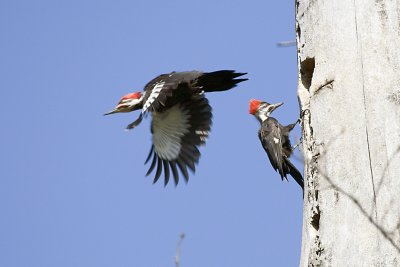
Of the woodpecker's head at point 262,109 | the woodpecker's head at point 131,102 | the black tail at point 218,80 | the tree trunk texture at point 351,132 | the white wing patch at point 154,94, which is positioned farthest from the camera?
the woodpecker's head at point 262,109

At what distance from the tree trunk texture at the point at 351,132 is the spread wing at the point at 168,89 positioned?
1.87 metres

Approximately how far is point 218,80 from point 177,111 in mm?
448

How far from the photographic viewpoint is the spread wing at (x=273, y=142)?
5.60 m

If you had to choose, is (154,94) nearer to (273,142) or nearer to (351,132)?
(273,142)

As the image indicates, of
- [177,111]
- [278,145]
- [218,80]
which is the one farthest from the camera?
[177,111]

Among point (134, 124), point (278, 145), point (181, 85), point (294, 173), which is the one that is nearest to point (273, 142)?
point (278, 145)

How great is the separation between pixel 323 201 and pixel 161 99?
2387 millimetres

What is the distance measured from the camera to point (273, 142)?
18.9 ft

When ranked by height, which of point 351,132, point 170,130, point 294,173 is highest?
point 170,130

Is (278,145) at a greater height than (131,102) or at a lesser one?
lesser

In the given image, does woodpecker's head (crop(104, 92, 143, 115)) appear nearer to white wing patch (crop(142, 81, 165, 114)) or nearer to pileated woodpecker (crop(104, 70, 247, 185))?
pileated woodpecker (crop(104, 70, 247, 185))

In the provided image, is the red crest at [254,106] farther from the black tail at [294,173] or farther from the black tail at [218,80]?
the black tail at [294,173]

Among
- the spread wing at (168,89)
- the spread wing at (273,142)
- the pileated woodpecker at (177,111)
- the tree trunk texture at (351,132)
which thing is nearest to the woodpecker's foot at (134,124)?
the pileated woodpecker at (177,111)

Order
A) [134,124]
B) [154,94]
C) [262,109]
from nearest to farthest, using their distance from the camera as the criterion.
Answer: [134,124] < [154,94] < [262,109]
